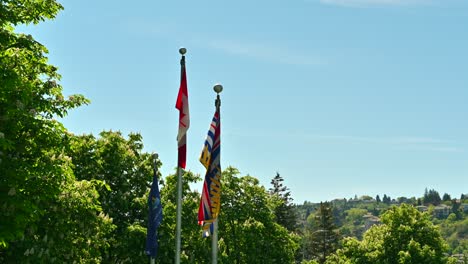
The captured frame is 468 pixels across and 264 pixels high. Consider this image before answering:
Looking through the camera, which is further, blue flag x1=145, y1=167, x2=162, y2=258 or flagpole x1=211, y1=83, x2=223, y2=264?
blue flag x1=145, y1=167, x2=162, y2=258

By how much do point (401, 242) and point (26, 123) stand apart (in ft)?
150

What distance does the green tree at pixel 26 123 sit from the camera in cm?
1948

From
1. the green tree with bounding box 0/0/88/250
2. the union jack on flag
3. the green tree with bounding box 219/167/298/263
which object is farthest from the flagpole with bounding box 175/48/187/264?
the green tree with bounding box 219/167/298/263

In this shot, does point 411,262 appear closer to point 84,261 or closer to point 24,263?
point 84,261

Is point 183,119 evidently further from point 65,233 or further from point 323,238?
point 323,238

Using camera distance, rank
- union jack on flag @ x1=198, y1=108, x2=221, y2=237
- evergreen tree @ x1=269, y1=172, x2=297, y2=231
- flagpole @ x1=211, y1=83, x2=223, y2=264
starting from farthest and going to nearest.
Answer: evergreen tree @ x1=269, y1=172, x2=297, y2=231 < union jack on flag @ x1=198, y1=108, x2=221, y2=237 < flagpole @ x1=211, y1=83, x2=223, y2=264

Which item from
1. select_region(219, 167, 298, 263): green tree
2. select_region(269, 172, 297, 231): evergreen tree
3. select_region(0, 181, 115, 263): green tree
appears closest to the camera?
select_region(0, 181, 115, 263): green tree

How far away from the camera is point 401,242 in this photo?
59.1 metres

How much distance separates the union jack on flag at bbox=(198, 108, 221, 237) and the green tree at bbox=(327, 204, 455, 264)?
41.6 metres

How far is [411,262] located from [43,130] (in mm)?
42484

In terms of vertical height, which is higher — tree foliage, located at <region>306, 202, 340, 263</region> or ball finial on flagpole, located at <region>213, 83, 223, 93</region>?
tree foliage, located at <region>306, 202, 340, 263</region>

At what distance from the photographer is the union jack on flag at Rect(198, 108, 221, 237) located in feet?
59.1

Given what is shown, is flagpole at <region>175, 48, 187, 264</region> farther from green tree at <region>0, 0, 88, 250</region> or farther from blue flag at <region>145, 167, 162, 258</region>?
blue flag at <region>145, 167, 162, 258</region>

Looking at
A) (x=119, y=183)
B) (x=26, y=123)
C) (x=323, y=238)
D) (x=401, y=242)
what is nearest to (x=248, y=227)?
(x=119, y=183)
